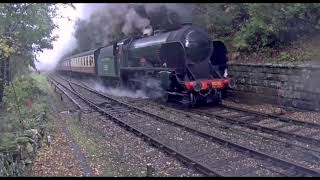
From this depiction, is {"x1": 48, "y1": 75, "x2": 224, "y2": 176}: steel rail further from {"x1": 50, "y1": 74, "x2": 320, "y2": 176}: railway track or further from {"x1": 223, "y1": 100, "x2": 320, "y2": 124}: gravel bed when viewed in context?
{"x1": 223, "y1": 100, "x2": 320, "y2": 124}: gravel bed

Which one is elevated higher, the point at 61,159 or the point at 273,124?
the point at 273,124

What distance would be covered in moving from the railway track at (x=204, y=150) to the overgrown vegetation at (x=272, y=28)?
5338 millimetres

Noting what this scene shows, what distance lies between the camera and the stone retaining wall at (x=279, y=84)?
40.5ft

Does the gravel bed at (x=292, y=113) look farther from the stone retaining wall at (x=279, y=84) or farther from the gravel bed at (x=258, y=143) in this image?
the gravel bed at (x=258, y=143)

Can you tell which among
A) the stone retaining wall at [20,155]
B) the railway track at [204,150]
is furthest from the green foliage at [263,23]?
the stone retaining wall at [20,155]

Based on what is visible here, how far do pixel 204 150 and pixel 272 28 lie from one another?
790 cm

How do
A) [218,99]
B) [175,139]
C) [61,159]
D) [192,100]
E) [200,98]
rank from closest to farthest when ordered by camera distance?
1. [61,159]
2. [175,139]
3. [192,100]
4. [200,98]
5. [218,99]

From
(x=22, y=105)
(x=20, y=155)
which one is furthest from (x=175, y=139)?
(x=22, y=105)

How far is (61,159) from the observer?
851 cm

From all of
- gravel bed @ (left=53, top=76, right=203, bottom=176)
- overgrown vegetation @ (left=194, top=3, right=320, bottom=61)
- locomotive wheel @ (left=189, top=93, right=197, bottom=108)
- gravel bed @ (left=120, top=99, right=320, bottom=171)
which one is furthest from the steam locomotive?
gravel bed @ (left=53, top=76, right=203, bottom=176)

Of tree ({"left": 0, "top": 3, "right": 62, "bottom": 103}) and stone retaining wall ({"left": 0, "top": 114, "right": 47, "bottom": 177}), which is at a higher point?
tree ({"left": 0, "top": 3, "right": 62, "bottom": 103})

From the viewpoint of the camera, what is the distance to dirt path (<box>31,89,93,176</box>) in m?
7.53

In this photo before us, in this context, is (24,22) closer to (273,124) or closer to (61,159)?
(61,159)

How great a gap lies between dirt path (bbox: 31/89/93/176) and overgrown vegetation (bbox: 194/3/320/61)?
7983 mm
